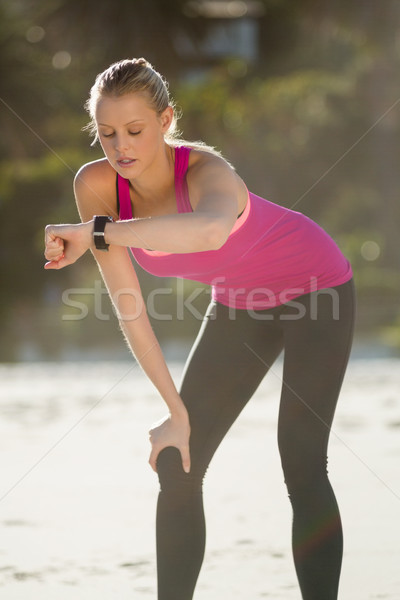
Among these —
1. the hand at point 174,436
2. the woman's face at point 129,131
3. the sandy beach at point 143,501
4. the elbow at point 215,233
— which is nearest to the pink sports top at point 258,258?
the woman's face at point 129,131

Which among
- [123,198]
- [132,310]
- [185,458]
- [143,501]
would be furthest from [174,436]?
[143,501]

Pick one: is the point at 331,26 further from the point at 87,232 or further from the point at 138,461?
the point at 87,232

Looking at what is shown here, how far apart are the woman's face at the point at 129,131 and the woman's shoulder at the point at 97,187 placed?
130 millimetres

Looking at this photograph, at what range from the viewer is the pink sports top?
2.59 m

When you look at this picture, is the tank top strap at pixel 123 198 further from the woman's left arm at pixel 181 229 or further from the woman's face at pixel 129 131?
the woman's left arm at pixel 181 229

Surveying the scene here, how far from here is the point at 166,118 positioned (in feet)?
8.31

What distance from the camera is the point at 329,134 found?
68.1 feet

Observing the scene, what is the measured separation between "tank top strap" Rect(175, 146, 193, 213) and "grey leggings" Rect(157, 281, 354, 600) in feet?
1.29

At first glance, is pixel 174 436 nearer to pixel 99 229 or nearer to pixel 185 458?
pixel 185 458

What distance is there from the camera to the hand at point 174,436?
8.32ft

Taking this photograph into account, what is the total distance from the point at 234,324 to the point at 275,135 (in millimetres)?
18534

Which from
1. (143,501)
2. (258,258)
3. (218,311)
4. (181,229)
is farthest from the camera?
(143,501)

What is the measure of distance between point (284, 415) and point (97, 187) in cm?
79

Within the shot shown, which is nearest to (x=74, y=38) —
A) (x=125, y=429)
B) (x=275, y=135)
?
(x=275, y=135)
